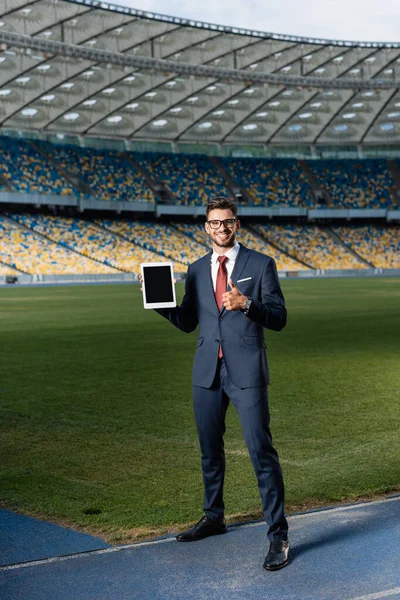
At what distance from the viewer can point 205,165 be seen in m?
77.8

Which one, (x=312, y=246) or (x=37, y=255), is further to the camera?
(x=312, y=246)

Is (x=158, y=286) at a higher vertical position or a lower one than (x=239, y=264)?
lower

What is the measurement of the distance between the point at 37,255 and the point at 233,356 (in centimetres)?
5571

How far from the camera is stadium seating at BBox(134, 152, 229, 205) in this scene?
248 ft

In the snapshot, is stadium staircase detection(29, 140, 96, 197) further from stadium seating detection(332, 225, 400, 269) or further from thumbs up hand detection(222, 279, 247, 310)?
thumbs up hand detection(222, 279, 247, 310)

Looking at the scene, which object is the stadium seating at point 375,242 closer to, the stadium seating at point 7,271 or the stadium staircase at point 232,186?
the stadium staircase at point 232,186

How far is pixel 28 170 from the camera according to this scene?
2704 inches

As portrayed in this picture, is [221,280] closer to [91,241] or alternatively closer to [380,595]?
[380,595]

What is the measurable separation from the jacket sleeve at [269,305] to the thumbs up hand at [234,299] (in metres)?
0.08

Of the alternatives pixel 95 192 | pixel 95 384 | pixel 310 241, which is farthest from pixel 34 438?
pixel 310 241

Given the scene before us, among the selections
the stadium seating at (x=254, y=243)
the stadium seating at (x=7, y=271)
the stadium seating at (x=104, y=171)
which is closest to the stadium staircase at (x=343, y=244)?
the stadium seating at (x=254, y=243)

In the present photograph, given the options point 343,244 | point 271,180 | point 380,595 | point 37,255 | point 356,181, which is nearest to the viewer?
point 380,595

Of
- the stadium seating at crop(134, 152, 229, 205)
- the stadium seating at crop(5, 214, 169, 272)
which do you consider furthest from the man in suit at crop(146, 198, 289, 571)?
the stadium seating at crop(134, 152, 229, 205)

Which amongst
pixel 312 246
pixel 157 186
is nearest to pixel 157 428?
pixel 157 186
